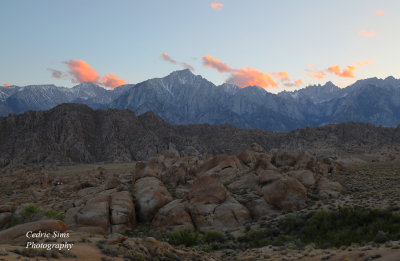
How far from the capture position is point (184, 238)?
66.8 ft

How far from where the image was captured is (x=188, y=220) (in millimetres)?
23469

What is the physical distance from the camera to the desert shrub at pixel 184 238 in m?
20.0

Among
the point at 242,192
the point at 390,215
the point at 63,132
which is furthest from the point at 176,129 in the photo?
the point at 390,215

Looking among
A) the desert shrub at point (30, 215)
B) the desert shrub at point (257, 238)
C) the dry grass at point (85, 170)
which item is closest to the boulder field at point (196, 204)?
the desert shrub at point (30, 215)

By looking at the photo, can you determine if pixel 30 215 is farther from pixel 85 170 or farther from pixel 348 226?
pixel 85 170

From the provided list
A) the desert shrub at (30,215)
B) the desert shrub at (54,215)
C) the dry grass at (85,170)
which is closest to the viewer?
the desert shrub at (54,215)

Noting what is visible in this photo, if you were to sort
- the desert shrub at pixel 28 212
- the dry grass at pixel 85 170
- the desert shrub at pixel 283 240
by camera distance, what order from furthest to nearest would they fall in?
the dry grass at pixel 85 170
the desert shrub at pixel 28 212
the desert shrub at pixel 283 240

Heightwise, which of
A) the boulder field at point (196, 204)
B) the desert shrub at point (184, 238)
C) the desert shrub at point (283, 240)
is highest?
the boulder field at point (196, 204)

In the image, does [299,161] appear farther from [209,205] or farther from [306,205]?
[209,205]

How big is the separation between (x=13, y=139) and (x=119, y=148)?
40.1 metres

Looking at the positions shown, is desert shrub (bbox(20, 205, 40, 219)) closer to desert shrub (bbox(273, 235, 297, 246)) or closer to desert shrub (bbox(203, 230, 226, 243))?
desert shrub (bbox(203, 230, 226, 243))

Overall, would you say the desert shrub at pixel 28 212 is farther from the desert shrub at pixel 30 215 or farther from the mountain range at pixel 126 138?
the mountain range at pixel 126 138

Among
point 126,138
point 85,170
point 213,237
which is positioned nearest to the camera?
point 213,237

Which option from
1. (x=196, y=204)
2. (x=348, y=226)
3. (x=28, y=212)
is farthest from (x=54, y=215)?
(x=348, y=226)
